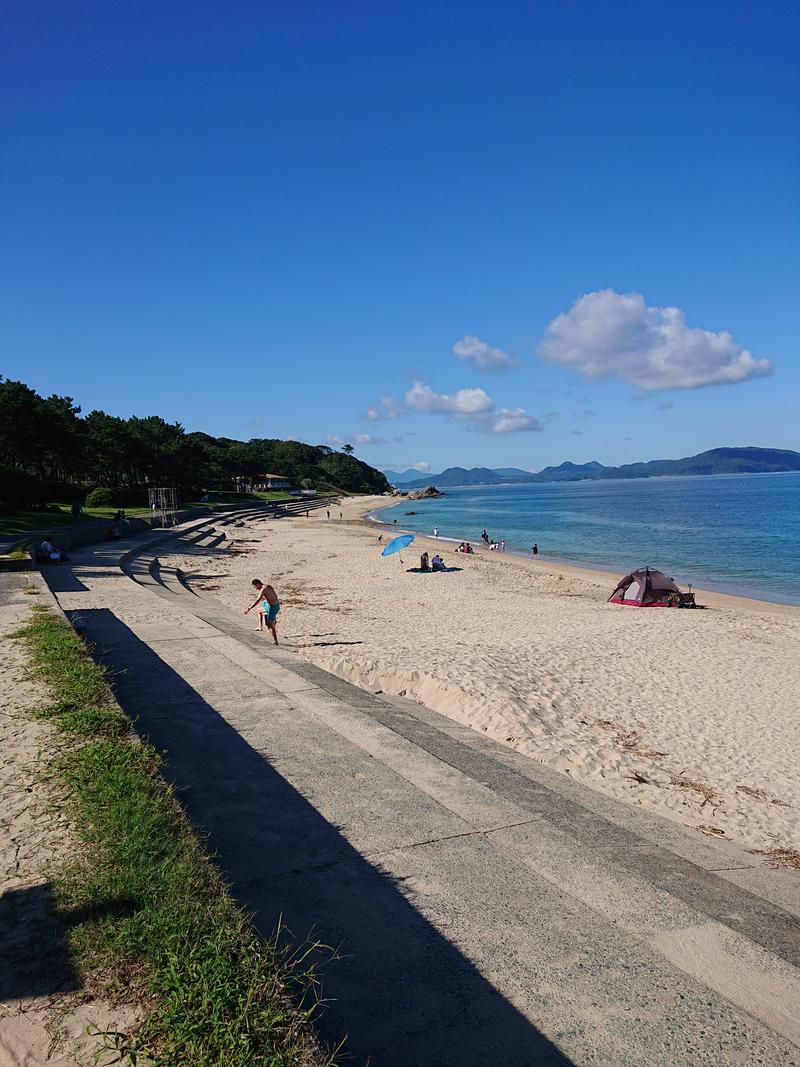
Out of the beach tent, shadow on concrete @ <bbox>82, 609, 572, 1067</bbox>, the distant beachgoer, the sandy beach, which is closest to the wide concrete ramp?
shadow on concrete @ <bbox>82, 609, 572, 1067</bbox>

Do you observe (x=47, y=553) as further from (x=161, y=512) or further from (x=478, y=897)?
(x=161, y=512)

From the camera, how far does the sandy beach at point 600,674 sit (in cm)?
776

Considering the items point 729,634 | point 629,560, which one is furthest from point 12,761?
point 629,560

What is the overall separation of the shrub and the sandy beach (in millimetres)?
27565

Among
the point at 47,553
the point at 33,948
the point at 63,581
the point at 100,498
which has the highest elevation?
the point at 100,498

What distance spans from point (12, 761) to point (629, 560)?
35691 mm

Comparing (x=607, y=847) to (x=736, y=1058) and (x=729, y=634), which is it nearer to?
(x=736, y=1058)

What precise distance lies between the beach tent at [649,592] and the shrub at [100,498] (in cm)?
3977

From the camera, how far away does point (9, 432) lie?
4356 cm

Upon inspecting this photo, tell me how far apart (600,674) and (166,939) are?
10567 mm

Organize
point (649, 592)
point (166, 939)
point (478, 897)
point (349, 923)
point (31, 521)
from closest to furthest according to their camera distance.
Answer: point (166, 939) < point (349, 923) < point (478, 897) < point (649, 592) < point (31, 521)

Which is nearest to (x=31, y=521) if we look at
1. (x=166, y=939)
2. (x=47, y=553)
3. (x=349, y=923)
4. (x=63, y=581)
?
(x=47, y=553)

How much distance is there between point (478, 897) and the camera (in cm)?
416

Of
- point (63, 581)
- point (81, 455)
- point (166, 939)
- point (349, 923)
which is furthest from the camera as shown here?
point (81, 455)
